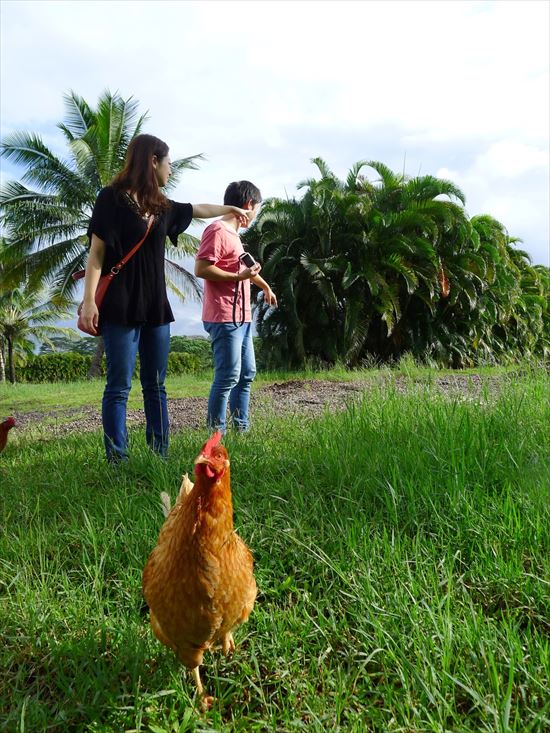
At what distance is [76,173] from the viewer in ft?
65.7

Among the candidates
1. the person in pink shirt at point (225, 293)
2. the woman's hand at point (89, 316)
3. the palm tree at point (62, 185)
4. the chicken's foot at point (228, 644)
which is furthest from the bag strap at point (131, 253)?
the palm tree at point (62, 185)

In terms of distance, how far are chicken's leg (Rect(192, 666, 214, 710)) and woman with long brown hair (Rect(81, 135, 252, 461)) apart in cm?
189

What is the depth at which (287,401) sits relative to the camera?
671 cm

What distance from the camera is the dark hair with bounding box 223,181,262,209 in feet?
13.8

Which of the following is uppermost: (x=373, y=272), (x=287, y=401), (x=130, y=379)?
(x=373, y=272)

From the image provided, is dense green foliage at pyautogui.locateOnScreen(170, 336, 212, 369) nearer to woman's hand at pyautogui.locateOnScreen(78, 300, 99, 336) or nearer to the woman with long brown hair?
the woman with long brown hair

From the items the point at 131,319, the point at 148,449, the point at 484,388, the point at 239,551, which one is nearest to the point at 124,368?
the point at 131,319

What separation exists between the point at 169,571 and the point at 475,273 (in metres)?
14.7

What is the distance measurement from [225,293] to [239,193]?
2.57 ft

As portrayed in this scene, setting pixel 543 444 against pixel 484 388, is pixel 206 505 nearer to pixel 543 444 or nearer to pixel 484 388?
pixel 543 444

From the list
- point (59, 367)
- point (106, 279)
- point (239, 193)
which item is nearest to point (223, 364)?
point (106, 279)

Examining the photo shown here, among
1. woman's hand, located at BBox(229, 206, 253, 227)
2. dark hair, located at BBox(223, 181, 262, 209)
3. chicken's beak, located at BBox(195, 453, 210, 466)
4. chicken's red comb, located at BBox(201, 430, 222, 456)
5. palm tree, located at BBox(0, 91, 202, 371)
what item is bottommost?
chicken's beak, located at BBox(195, 453, 210, 466)

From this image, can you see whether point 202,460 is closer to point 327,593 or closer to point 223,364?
point 327,593

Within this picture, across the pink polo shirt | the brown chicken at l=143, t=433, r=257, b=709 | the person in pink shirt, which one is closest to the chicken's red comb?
the brown chicken at l=143, t=433, r=257, b=709
